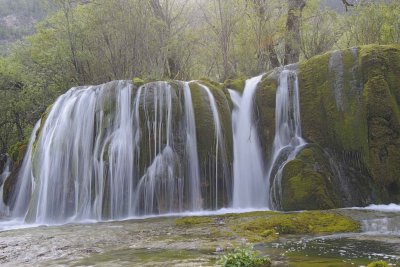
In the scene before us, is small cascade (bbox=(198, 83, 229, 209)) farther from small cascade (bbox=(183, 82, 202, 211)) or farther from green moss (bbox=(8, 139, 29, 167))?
green moss (bbox=(8, 139, 29, 167))

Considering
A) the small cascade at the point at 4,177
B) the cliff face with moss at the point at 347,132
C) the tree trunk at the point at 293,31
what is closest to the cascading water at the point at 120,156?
the cliff face with moss at the point at 347,132

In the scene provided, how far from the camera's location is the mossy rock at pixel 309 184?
10016 mm

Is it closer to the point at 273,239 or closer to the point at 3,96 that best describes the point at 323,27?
the point at 273,239

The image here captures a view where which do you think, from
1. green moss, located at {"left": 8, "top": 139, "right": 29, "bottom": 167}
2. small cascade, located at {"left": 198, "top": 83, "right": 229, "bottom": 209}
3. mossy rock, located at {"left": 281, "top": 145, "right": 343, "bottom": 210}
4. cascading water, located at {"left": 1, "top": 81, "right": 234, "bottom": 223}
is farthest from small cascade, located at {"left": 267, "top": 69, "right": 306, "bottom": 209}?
green moss, located at {"left": 8, "top": 139, "right": 29, "bottom": 167}

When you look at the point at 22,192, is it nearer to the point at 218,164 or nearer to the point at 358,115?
the point at 218,164

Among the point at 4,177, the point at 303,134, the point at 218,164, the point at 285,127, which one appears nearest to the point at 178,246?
the point at 218,164

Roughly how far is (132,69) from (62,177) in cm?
693

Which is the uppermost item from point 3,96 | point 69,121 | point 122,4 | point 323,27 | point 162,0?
point 162,0

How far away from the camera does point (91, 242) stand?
679 cm

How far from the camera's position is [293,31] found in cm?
1761

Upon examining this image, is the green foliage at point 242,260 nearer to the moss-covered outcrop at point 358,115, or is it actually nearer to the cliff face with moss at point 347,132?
the cliff face with moss at point 347,132

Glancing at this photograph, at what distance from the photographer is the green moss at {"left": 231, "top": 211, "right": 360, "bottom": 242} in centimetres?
690

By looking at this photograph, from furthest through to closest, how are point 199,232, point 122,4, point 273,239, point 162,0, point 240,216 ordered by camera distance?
point 162,0
point 122,4
point 240,216
point 199,232
point 273,239

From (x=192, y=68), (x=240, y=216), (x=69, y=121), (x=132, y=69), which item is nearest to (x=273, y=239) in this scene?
(x=240, y=216)
